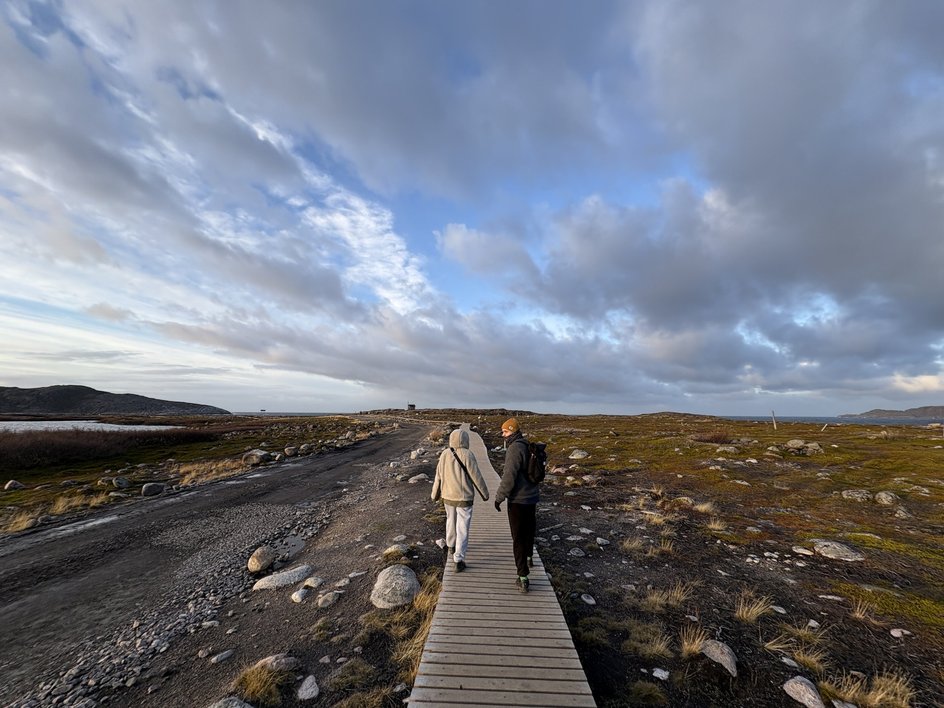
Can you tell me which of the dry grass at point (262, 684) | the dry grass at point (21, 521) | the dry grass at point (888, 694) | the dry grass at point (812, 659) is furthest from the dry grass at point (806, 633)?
the dry grass at point (21, 521)

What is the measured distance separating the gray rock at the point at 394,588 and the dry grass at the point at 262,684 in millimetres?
2487

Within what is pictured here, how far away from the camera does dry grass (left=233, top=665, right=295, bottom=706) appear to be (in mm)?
6109

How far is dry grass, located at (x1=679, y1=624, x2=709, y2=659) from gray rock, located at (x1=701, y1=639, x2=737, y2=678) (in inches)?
3.8

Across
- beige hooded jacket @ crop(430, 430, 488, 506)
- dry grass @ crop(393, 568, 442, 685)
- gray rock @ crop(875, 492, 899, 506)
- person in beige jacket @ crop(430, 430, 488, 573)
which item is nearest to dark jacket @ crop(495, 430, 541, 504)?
person in beige jacket @ crop(430, 430, 488, 573)

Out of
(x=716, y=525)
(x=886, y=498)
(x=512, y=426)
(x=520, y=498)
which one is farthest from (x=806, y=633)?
(x=886, y=498)

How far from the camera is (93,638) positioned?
340 inches

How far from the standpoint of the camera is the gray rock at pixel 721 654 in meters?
6.58

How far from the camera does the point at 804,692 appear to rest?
5.93m

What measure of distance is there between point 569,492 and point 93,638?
673 inches

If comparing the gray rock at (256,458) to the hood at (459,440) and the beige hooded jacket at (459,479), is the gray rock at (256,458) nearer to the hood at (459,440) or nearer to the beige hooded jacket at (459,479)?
the beige hooded jacket at (459,479)

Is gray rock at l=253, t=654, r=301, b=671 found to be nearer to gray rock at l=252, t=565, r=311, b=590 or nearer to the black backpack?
gray rock at l=252, t=565, r=311, b=590

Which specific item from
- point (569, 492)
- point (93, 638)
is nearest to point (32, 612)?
point (93, 638)

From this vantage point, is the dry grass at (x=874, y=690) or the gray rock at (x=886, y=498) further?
the gray rock at (x=886, y=498)

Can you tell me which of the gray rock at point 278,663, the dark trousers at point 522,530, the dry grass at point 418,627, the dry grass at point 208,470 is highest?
the dark trousers at point 522,530
